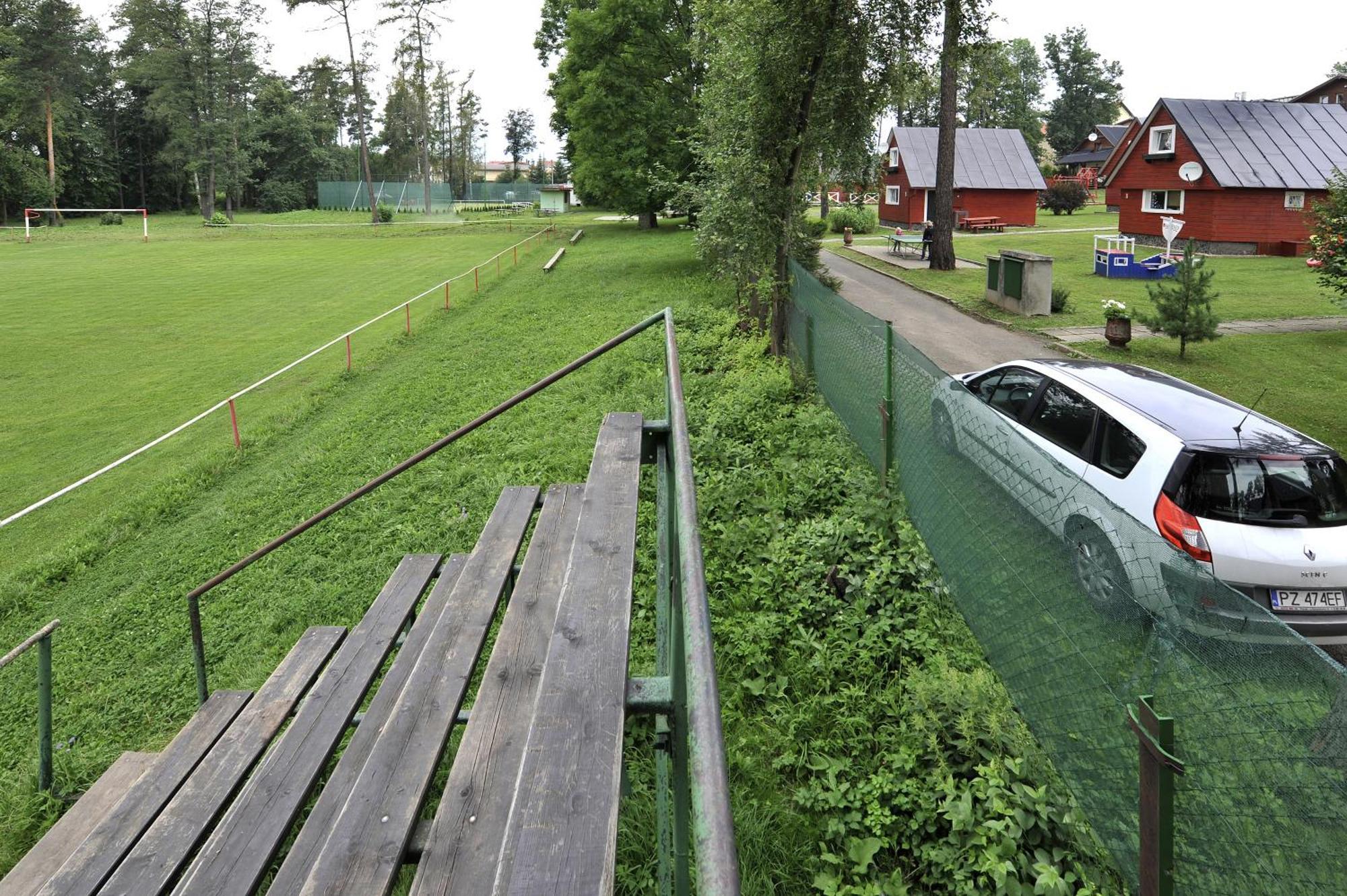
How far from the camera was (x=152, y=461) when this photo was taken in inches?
562

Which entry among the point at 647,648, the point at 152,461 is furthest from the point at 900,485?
the point at 152,461

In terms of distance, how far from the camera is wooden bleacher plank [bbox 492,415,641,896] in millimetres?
2166

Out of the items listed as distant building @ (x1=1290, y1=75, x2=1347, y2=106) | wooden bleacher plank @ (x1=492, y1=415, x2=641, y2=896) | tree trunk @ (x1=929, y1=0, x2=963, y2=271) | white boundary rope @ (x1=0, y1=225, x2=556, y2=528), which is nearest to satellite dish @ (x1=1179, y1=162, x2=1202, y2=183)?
tree trunk @ (x1=929, y1=0, x2=963, y2=271)

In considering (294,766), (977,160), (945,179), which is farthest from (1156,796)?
(977,160)

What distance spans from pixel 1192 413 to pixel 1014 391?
1931mm

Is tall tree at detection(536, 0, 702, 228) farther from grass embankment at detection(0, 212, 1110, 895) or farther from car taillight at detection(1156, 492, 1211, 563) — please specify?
car taillight at detection(1156, 492, 1211, 563)

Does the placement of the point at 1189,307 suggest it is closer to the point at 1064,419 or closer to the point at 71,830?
the point at 1064,419

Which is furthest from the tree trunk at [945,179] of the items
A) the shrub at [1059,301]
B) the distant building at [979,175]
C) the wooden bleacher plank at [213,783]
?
the wooden bleacher plank at [213,783]

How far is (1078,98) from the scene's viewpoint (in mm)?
94438

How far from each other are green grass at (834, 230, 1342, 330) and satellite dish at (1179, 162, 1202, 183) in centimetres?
292

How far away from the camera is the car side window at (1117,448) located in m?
6.98

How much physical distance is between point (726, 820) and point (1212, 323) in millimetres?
18717

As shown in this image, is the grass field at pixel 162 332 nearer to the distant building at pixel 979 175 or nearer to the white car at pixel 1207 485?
the white car at pixel 1207 485

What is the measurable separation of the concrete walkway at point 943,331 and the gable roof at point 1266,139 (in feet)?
50.4
